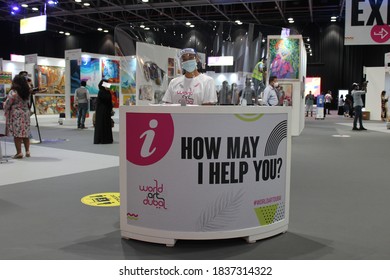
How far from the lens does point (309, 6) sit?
20.6 m

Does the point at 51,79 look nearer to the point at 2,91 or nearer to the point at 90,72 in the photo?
the point at 2,91

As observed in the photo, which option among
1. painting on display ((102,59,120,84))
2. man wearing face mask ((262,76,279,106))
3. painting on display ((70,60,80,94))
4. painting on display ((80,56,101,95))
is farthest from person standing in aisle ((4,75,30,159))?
painting on display ((102,59,120,84))

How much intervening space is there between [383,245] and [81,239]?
1.97 m

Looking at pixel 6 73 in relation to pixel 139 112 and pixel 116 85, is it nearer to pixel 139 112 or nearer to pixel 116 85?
pixel 116 85

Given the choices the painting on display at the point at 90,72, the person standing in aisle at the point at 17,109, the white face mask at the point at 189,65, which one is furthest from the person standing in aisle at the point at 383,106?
the white face mask at the point at 189,65

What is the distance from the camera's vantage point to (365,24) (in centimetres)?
873


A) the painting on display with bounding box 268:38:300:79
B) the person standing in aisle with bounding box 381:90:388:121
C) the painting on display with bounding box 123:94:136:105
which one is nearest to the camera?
the painting on display with bounding box 268:38:300:79

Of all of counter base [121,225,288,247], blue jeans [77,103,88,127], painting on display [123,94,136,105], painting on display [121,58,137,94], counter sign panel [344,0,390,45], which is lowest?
counter base [121,225,288,247]

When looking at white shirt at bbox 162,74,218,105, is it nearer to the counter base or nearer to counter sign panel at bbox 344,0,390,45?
the counter base

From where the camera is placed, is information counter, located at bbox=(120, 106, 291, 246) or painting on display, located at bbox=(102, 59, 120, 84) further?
painting on display, located at bbox=(102, 59, 120, 84)

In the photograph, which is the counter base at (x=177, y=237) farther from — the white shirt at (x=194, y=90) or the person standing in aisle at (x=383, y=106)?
the person standing in aisle at (x=383, y=106)

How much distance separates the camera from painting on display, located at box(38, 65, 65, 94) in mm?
18334

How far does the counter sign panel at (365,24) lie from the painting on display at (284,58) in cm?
226

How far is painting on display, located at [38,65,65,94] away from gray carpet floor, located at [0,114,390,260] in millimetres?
13783
